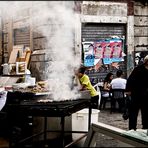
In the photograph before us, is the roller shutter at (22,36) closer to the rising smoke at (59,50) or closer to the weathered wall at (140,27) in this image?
the weathered wall at (140,27)

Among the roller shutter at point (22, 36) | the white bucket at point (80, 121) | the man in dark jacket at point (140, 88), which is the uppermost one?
the roller shutter at point (22, 36)

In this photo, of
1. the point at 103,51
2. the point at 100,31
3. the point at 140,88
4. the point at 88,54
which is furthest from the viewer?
the point at 100,31

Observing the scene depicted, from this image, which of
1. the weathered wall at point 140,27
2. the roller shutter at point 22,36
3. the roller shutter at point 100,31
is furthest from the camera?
the weathered wall at point 140,27

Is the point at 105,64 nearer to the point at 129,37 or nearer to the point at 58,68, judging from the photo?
the point at 129,37

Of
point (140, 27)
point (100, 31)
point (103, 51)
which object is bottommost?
point (103, 51)

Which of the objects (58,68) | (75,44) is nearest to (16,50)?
(75,44)

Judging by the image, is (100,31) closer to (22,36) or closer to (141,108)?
(22,36)

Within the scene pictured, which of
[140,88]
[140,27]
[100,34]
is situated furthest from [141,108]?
[140,27]

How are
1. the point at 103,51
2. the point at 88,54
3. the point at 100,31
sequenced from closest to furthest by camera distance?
the point at 88,54
the point at 103,51
the point at 100,31

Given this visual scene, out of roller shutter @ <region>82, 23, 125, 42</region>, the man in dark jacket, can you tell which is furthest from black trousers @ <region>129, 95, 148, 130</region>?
roller shutter @ <region>82, 23, 125, 42</region>

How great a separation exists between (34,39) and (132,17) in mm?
3859

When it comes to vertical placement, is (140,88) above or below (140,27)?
below

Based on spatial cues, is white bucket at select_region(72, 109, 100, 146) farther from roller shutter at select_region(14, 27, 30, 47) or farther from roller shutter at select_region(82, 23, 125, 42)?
roller shutter at select_region(14, 27, 30, 47)

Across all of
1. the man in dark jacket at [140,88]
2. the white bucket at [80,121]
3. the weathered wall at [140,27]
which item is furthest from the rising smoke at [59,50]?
the weathered wall at [140,27]
